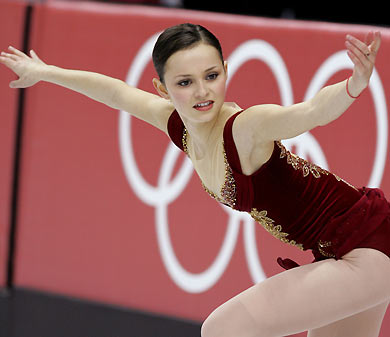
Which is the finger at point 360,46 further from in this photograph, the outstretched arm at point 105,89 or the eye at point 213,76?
the outstretched arm at point 105,89

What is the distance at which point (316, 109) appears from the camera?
219 cm

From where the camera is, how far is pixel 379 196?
265 cm

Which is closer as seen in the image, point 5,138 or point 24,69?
point 24,69

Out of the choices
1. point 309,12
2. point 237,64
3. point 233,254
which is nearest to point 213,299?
point 233,254

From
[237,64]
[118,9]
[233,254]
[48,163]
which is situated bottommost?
[233,254]

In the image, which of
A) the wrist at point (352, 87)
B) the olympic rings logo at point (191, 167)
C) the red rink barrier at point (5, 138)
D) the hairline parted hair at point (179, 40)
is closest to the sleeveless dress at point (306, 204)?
the hairline parted hair at point (179, 40)

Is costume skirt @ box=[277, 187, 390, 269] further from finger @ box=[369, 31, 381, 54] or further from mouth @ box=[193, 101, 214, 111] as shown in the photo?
finger @ box=[369, 31, 381, 54]

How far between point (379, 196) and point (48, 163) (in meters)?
2.33

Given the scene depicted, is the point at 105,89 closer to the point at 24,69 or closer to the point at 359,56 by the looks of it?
the point at 24,69

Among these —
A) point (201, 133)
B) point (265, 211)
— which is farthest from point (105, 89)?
point (265, 211)

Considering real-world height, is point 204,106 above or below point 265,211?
above

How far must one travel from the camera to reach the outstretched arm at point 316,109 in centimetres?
208

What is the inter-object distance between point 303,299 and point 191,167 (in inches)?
69.1

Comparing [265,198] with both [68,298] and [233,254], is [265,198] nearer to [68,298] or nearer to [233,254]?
[233,254]
